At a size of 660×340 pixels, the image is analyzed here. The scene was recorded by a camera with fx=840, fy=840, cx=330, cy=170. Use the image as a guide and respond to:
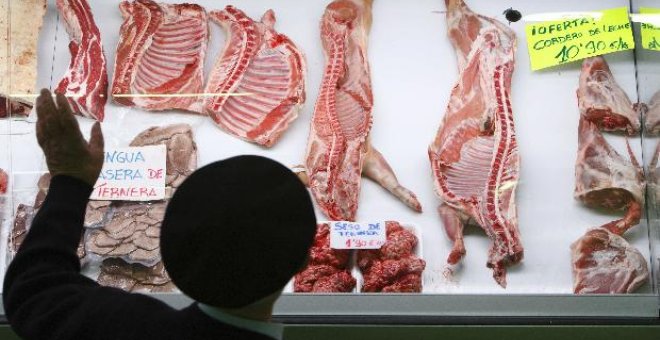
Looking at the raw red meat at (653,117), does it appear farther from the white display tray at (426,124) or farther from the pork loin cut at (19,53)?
the pork loin cut at (19,53)

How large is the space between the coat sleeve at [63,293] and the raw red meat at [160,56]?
1194 millimetres

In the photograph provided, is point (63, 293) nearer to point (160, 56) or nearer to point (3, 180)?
point (3, 180)

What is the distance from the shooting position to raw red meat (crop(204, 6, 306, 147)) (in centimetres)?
263

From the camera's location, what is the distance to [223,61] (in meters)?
2.73

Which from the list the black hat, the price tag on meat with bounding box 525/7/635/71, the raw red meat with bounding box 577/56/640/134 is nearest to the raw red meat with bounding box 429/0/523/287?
the price tag on meat with bounding box 525/7/635/71

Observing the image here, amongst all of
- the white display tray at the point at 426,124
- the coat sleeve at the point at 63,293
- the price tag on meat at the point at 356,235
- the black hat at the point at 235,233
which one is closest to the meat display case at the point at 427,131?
the white display tray at the point at 426,124

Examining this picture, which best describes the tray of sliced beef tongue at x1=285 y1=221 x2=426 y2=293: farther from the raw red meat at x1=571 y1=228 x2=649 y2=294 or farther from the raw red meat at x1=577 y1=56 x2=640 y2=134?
the raw red meat at x1=577 y1=56 x2=640 y2=134

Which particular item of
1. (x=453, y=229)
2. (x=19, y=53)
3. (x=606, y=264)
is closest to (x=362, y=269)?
(x=453, y=229)

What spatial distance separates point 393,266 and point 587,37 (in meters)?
1.04

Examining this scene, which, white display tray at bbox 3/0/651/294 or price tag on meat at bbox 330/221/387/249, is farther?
white display tray at bbox 3/0/651/294

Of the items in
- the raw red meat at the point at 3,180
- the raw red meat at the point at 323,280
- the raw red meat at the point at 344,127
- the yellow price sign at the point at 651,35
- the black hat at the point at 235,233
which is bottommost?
the raw red meat at the point at 323,280

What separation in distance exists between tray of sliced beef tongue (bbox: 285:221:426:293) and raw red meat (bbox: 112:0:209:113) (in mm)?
682

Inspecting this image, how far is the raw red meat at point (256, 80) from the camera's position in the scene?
2.63 meters

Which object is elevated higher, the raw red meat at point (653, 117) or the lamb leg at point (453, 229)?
the raw red meat at point (653, 117)
